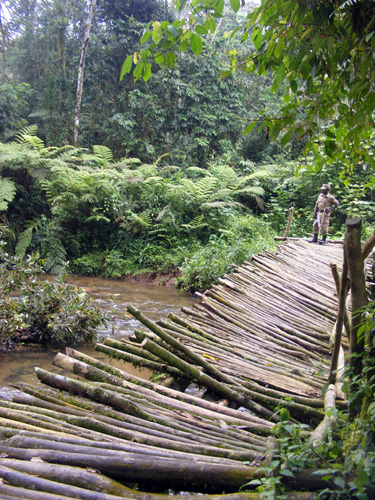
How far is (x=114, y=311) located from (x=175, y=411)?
4041 millimetres

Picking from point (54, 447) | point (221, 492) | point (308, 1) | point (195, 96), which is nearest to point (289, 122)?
point (308, 1)

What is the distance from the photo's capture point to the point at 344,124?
2.67 metres

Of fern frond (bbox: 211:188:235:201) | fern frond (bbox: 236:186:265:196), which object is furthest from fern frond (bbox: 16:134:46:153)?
fern frond (bbox: 236:186:265:196)

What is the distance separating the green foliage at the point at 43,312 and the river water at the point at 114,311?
184 millimetres

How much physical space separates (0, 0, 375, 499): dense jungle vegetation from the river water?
525 mm

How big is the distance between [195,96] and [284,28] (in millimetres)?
13009

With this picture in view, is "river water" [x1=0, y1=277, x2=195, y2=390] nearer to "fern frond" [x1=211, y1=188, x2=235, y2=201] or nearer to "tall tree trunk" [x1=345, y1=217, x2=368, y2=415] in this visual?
"tall tree trunk" [x1=345, y1=217, x2=368, y2=415]

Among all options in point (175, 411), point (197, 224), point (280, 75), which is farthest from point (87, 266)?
point (280, 75)

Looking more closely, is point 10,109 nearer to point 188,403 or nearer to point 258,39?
point 258,39

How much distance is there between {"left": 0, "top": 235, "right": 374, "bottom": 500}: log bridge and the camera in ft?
5.09

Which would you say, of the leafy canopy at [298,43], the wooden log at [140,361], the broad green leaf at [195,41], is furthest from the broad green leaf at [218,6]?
the wooden log at [140,361]

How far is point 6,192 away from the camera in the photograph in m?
9.52

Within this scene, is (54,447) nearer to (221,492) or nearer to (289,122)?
(221,492)

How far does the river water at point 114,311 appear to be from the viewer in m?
4.57
